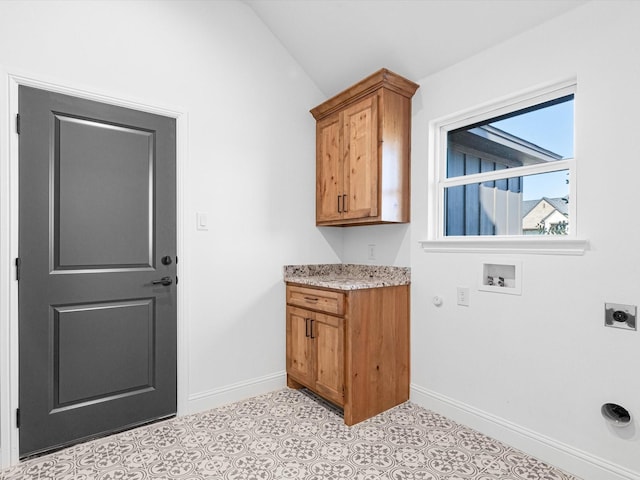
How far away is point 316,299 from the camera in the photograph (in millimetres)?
2648

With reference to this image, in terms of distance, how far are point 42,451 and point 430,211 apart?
9.36 feet

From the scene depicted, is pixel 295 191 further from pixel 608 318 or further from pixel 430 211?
pixel 608 318

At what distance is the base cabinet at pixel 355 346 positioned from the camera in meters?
2.38

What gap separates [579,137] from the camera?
188 cm

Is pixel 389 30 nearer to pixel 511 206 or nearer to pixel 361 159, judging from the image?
pixel 361 159

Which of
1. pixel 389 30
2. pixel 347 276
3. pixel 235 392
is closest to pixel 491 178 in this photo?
pixel 389 30

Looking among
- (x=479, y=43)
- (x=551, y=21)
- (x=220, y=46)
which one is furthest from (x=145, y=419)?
(x=551, y=21)

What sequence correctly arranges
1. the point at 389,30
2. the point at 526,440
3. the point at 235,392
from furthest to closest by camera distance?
1. the point at 235,392
2. the point at 389,30
3. the point at 526,440

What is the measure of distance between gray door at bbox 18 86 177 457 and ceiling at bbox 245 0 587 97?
128 centimetres

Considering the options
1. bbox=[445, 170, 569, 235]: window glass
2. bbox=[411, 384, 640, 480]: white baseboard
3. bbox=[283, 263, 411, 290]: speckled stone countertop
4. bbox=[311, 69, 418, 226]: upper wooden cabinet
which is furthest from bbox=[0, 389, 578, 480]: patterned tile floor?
bbox=[311, 69, 418, 226]: upper wooden cabinet

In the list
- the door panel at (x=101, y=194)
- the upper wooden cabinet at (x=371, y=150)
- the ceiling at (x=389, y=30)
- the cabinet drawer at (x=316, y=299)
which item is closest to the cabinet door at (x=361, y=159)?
the upper wooden cabinet at (x=371, y=150)

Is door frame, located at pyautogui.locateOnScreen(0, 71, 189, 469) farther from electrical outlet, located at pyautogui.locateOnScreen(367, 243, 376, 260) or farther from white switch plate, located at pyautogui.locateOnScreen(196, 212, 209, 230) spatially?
electrical outlet, located at pyautogui.locateOnScreen(367, 243, 376, 260)

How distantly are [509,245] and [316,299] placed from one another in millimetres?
1332

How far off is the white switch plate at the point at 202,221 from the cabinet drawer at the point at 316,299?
2.78 ft
